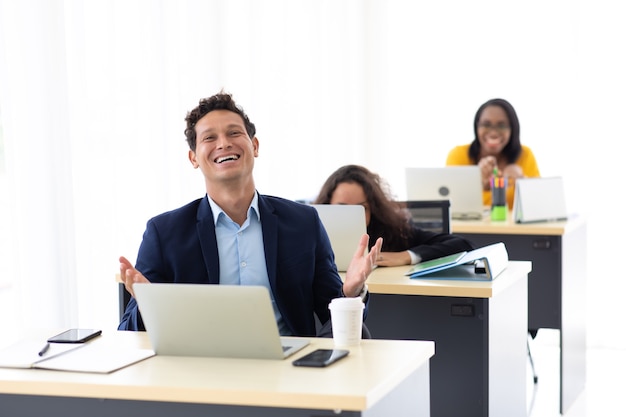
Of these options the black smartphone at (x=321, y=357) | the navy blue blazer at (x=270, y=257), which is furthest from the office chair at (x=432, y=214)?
the black smartphone at (x=321, y=357)

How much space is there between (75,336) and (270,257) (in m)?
0.59

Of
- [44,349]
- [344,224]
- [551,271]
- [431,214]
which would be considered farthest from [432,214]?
[44,349]

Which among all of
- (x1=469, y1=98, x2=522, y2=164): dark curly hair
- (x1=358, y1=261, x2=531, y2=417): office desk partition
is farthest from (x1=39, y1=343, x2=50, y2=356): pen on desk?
(x1=469, y1=98, x2=522, y2=164): dark curly hair

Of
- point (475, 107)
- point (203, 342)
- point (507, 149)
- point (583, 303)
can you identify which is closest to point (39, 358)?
point (203, 342)

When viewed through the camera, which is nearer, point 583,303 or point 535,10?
point 583,303

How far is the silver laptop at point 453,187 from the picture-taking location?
185 inches

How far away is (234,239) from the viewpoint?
2.68 meters

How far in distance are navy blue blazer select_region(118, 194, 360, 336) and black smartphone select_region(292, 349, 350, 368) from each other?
0.60 m

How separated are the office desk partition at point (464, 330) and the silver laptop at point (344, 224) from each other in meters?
0.15

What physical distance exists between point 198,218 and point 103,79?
1269 millimetres

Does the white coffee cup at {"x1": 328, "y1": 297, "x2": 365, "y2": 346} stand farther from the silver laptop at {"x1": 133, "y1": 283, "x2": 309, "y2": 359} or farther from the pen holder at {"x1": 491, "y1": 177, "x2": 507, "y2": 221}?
the pen holder at {"x1": 491, "y1": 177, "x2": 507, "y2": 221}

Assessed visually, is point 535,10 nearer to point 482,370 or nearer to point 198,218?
point 482,370

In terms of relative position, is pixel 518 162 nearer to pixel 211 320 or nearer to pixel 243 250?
pixel 243 250

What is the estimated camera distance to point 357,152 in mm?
6414
